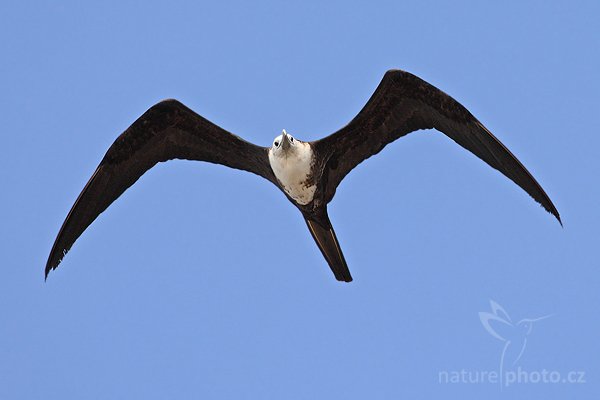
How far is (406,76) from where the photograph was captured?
36.6 ft

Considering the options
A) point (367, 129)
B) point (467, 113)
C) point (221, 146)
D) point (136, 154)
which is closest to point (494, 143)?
point (467, 113)

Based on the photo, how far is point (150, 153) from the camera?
11.7 meters

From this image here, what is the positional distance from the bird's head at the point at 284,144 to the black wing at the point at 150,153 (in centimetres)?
30

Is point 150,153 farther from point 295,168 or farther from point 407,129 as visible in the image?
point 407,129

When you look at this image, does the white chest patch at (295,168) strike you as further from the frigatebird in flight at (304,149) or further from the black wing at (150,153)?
the black wing at (150,153)

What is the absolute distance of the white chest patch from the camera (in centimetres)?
1135

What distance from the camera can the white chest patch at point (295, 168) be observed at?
37.2ft

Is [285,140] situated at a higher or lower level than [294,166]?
higher

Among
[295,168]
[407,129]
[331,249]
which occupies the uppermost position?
[407,129]

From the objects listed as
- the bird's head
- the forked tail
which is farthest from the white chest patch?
the forked tail

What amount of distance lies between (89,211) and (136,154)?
73cm

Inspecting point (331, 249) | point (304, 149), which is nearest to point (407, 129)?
point (304, 149)

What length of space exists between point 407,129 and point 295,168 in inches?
46.2

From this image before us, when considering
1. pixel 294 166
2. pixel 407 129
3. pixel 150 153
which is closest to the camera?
→ pixel 294 166
